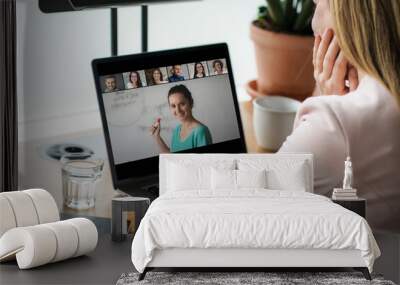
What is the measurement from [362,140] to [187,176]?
0.52m

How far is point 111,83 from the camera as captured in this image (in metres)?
3.27

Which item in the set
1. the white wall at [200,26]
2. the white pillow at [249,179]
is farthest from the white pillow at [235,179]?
the white wall at [200,26]

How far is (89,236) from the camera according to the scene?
288cm

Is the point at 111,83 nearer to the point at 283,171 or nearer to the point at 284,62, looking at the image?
the point at 283,171

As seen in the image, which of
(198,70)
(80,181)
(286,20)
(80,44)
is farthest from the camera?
(80,44)

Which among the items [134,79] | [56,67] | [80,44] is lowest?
[56,67]

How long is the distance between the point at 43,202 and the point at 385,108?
1.01m

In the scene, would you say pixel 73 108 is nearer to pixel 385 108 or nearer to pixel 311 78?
pixel 311 78

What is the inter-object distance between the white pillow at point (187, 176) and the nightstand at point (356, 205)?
372 millimetres

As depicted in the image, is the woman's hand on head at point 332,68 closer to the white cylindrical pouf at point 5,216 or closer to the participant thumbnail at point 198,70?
the participant thumbnail at point 198,70

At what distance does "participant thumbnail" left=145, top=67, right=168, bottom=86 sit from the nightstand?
2.31 ft

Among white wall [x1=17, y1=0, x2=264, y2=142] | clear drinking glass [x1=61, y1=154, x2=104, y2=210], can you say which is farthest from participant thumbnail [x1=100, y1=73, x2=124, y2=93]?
white wall [x1=17, y1=0, x2=264, y2=142]

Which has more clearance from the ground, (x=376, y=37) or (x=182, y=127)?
(x=376, y=37)

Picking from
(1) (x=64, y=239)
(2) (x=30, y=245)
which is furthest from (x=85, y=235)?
(2) (x=30, y=245)
